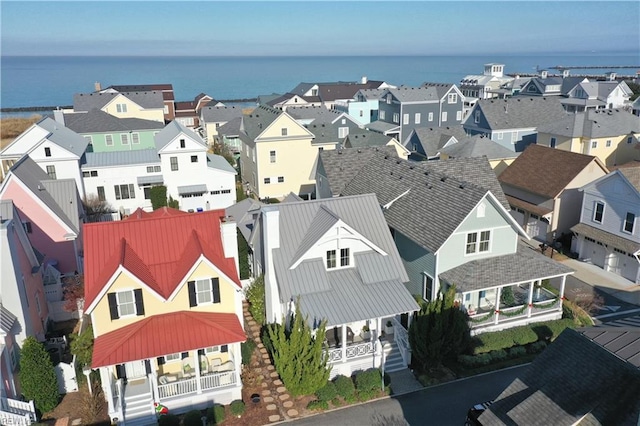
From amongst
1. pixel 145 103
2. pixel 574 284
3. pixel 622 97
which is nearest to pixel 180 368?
pixel 574 284

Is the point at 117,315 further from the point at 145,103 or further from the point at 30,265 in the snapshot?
the point at 145,103

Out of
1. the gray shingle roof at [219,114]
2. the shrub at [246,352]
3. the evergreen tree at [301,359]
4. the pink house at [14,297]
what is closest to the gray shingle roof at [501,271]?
the evergreen tree at [301,359]

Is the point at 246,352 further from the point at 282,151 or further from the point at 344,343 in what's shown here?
the point at 282,151

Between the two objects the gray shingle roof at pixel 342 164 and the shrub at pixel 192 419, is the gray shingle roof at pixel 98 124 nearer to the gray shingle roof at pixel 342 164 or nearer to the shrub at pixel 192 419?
the gray shingle roof at pixel 342 164

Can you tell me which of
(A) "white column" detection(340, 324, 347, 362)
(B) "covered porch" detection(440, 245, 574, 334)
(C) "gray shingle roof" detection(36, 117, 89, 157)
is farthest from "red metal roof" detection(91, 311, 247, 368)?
(C) "gray shingle roof" detection(36, 117, 89, 157)

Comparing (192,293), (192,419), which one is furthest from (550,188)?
(192,419)

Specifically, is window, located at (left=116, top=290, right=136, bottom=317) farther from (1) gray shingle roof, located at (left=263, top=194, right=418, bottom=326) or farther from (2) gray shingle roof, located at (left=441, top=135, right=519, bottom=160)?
(2) gray shingle roof, located at (left=441, top=135, right=519, bottom=160)

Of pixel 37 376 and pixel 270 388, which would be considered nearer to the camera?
pixel 37 376
